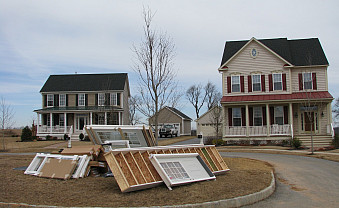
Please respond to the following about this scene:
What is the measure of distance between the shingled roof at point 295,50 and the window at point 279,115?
163 inches

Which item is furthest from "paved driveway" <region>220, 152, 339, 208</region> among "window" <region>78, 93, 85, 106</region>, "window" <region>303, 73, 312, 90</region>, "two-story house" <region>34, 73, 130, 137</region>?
"window" <region>78, 93, 85, 106</region>

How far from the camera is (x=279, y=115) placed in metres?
27.5

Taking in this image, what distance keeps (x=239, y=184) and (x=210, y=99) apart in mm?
62378

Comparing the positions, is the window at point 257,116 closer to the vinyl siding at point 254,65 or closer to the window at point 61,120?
the vinyl siding at point 254,65

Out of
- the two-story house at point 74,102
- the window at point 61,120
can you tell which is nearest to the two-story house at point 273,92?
the two-story house at point 74,102

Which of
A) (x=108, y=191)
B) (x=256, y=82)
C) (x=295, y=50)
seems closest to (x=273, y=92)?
(x=256, y=82)

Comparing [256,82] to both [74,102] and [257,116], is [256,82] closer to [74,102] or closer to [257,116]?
[257,116]

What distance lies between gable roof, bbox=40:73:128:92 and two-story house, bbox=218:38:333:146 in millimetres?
17032

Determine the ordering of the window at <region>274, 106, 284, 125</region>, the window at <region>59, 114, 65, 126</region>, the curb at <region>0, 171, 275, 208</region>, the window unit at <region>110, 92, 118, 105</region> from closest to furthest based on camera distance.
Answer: the curb at <region>0, 171, 275, 208</region> → the window at <region>274, 106, 284, 125</region> → the window unit at <region>110, 92, 118, 105</region> → the window at <region>59, 114, 65, 126</region>

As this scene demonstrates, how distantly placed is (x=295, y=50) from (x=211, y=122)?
1220 cm

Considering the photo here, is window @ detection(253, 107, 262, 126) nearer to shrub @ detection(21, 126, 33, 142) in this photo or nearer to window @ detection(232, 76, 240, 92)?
window @ detection(232, 76, 240, 92)

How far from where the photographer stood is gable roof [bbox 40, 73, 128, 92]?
135ft

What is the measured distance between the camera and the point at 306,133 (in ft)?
88.8

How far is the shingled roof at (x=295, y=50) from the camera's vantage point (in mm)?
27766
